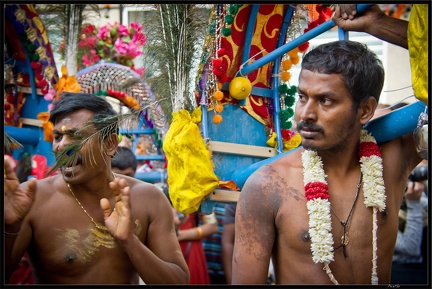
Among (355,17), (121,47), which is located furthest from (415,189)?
(121,47)

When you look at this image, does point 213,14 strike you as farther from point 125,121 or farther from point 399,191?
point 399,191

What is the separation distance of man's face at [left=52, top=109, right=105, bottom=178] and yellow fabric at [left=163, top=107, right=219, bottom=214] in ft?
1.23

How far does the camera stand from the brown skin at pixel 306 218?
9.08 ft

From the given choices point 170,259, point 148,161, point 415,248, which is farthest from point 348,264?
point 148,161

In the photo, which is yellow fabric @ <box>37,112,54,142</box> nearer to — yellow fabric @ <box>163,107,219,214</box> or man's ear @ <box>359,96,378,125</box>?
yellow fabric @ <box>163,107,219,214</box>

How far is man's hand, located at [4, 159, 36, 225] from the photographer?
2.77 m

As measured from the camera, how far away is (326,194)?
2803 mm

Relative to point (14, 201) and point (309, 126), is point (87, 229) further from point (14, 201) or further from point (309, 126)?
point (309, 126)

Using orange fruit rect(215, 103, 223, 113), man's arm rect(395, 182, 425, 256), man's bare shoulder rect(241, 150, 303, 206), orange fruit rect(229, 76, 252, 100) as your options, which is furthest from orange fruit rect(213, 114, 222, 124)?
man's arm rect(395, 182, 425, 256)

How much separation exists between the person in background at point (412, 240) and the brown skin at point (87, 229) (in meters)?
2.39

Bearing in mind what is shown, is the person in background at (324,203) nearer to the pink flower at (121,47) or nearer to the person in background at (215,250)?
the person in background at (215,250)

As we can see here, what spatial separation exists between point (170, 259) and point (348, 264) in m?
0.94

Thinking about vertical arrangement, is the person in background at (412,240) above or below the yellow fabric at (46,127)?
below

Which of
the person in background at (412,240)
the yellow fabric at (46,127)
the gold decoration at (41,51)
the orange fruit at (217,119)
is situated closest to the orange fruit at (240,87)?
the orange fruit at (217,119)
